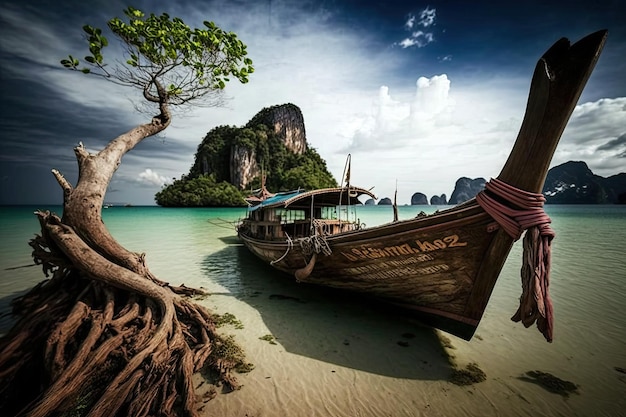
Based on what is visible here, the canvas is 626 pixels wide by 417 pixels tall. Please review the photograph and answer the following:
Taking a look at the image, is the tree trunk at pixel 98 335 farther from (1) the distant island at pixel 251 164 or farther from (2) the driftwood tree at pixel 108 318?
(1) the distant island at pixel 251 164

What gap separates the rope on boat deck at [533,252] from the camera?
291cm

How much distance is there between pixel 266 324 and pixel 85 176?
4652 mm

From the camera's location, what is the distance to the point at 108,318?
12.9ft

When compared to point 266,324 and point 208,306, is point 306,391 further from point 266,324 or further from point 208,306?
point 208,306

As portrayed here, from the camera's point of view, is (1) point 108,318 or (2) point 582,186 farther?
(2) point 582,186

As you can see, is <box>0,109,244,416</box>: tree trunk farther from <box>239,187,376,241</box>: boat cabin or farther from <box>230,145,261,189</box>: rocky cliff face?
<box>230,145,261,189</box>: rocky cliff face

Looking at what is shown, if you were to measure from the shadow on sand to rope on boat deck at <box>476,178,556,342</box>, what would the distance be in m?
1.83

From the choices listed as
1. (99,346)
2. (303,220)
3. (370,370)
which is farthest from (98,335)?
(303,220)

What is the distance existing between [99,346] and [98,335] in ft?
0.68

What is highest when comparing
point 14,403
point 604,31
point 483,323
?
point 604,31

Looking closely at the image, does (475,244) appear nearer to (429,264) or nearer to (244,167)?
(429,264)

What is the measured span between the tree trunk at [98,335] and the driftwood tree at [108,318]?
0.01 m

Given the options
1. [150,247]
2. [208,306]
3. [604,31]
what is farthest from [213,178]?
[604,31]

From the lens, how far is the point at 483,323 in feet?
19.4
